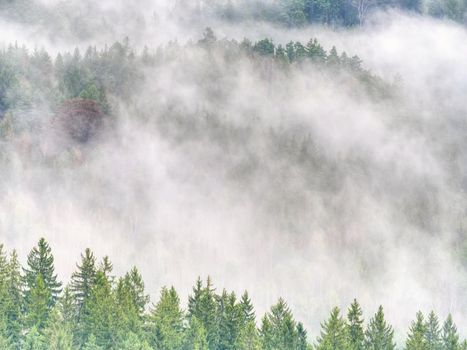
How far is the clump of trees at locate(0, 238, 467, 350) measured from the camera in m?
109

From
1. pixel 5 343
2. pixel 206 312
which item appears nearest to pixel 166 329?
pixel 206 312

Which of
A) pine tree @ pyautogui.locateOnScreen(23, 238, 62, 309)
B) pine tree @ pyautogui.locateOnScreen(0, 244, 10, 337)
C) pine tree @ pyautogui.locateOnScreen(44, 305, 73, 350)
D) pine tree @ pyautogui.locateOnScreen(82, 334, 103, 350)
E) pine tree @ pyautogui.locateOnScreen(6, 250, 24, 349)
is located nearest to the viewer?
pine tree @ pyautogui.locateOnScreen(44, 305, 73, 350)

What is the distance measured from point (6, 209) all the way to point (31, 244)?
9.28 m

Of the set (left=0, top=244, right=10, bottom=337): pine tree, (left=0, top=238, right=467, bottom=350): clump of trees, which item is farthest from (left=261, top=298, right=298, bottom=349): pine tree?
(left=0, top=244, right=10, bottom=337): pine tree

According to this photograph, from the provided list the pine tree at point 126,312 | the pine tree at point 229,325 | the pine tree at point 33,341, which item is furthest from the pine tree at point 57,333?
the pine tree at point 229,325

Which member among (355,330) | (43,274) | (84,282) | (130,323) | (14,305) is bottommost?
(130,323)

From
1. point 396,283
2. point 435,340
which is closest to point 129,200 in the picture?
point 396,283

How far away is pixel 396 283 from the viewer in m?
176

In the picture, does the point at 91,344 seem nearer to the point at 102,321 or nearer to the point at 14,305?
the point at 102,321

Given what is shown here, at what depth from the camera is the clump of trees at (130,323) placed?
357ft

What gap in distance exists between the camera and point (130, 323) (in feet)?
362

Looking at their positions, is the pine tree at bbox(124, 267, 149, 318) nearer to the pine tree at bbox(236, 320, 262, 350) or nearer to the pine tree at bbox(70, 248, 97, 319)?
the pine tree at bbox(70, 248, 97, 319)

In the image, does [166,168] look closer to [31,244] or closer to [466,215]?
A: [31,244]

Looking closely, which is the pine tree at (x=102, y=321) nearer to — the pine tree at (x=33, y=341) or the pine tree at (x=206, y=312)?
the pine tree at (x=33, y=341)
